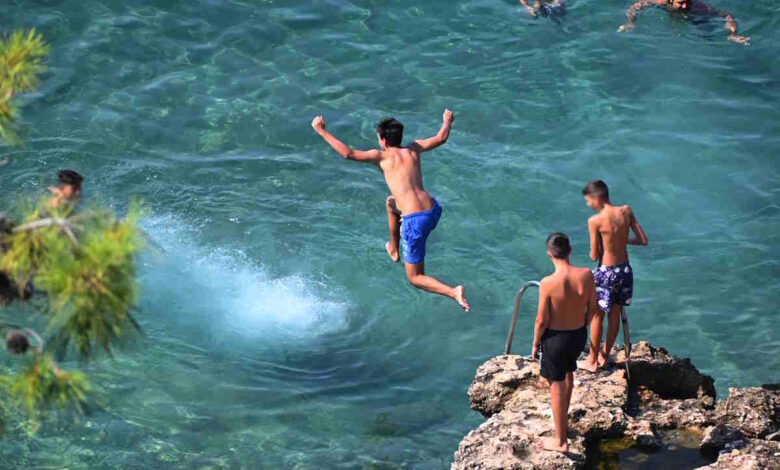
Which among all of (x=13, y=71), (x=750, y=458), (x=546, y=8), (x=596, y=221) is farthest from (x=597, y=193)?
(x=546, y=8)

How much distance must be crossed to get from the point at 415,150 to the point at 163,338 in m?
3.92

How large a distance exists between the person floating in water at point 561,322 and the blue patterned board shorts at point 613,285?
1077 mm

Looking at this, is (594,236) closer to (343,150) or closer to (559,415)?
(559,415)

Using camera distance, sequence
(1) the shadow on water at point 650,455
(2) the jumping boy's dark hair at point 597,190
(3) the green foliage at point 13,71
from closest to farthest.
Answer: (3) the green foliage at point 13,71, (1) the shadow on water at point 650,455, (2) the jumping boy's dark hair at point 597,190

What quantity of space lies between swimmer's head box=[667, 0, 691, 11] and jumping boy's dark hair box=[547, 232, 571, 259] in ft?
36.3

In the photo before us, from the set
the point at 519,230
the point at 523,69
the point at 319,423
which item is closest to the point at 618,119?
the point at 523,69

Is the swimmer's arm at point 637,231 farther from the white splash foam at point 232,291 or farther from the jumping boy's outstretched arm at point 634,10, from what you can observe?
the jumping boy's outstretched arm at point 634,10

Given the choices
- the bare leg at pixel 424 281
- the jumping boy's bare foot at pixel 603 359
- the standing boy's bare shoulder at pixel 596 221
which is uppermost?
the standing boy's bare shoulder at pixel 596 221

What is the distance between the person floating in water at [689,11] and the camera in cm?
1852

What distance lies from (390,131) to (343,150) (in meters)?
0.71

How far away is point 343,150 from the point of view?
396 inches

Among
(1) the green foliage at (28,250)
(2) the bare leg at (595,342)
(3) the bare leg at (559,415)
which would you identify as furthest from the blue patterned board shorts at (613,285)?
(1) the green foliage at (28,250)

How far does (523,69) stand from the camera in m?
17.6

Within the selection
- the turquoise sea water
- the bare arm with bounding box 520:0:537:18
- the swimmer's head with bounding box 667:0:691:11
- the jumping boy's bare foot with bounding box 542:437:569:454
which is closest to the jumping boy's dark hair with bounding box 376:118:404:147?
the turquoise sea water
